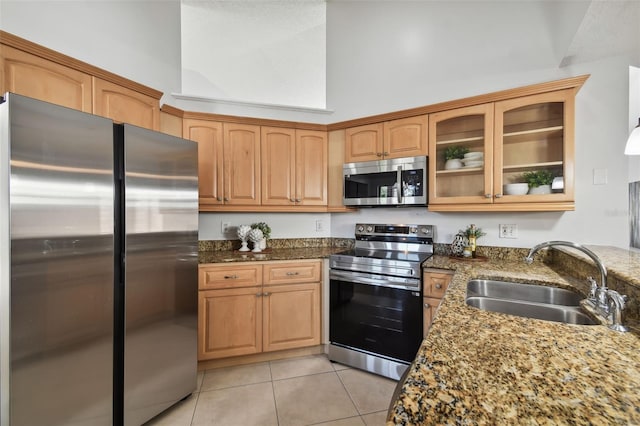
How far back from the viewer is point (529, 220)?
6.92 feet

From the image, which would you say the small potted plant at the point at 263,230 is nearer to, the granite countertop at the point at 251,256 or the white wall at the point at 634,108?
the granite countertop at the point at 251,256

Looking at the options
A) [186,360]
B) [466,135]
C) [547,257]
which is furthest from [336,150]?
[186,360]

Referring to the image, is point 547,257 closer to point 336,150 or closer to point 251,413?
point 336,150

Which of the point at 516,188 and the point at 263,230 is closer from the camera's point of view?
the point at 516,188

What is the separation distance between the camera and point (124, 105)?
1.83m

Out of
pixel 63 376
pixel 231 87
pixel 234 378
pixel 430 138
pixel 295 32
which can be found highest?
pixel 295 32

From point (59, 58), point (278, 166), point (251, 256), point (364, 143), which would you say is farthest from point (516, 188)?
point (59, 58)

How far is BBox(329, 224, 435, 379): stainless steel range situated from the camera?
1.97 meters

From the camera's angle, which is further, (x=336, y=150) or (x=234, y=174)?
(x=336, y=150)

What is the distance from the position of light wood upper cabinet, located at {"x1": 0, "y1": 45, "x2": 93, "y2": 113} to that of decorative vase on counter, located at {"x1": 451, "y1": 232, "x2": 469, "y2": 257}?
110 inches

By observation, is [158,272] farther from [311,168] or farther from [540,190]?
[540,190]

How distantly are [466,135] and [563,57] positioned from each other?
2.54 ft

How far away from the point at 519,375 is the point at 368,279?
157cm

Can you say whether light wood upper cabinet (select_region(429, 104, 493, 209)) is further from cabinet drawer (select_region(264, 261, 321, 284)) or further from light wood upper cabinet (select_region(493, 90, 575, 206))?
cabinet drawer (select_region(264, 261, 321, 284))
